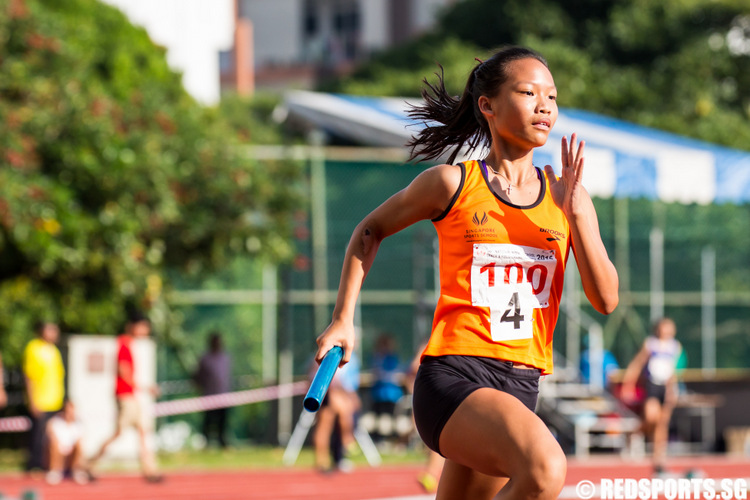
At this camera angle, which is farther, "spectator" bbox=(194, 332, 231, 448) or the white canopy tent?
"spectator" bbox=(194, 332, 231, 448)

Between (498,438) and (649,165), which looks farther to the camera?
(649,165)

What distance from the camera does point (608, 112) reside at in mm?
32812

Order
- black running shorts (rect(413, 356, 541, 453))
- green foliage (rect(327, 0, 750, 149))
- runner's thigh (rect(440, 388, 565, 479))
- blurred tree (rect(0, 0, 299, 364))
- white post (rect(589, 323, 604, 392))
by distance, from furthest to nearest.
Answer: green foliage (rect(327, 0, 750, 149)) → white post (rect(589, 323, 604, 392)) → blurred tree (rect(0, 0, 299, 364)) → black running shorts (rect(413, 356, 541, 453)) → runner's thigh (rect(440, 388, 565, 479))

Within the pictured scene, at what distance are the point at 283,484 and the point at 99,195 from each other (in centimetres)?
490

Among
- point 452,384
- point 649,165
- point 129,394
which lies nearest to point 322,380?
point 452,384

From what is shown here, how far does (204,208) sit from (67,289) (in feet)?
7.69

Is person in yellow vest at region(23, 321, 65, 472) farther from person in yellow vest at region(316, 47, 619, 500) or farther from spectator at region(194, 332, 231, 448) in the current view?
person in yellow vest at region(316, 47, 619, 500)

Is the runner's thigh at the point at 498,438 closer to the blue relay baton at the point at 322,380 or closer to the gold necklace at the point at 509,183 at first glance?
the blue relay baton at the point at 322,380

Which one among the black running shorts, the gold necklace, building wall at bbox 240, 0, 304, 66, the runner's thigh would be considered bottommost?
the runner's thigh

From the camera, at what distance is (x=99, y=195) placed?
51.8 feet

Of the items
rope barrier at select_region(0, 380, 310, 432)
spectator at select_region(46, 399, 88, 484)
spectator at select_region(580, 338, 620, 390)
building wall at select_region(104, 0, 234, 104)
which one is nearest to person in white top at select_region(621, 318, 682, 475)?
spectator at select_region(580, 338, 620, 390)

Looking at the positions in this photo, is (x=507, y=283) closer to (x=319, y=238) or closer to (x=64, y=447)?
(x=64, y=447)

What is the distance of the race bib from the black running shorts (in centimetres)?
12

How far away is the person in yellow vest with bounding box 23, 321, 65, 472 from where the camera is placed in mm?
14211
